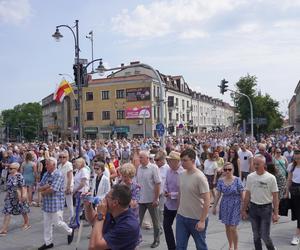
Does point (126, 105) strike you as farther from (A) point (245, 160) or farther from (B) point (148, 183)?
(B) point (148, 183)

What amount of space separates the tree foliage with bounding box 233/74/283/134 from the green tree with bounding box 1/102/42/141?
8802cm

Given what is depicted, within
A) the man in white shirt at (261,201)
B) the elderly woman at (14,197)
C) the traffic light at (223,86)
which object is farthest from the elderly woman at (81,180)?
the traffic light at (223,86)

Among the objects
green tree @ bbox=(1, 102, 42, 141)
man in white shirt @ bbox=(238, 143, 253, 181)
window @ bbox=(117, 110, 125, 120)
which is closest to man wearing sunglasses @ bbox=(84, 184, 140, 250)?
man in white shirt @ bbox=(238, 143, 253, 181)

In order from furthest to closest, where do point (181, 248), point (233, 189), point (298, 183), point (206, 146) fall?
1. point (206, 146)
2. point (298, 183)
3. point (233, 189)
4. point (181, 248)

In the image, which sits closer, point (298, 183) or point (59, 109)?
point (298, 183)

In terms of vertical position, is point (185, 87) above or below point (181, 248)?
above

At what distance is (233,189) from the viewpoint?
624 cm

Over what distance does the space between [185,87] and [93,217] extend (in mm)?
74969

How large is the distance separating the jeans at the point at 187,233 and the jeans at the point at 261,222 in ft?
3.64

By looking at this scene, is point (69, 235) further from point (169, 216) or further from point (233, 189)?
point (233, 189)

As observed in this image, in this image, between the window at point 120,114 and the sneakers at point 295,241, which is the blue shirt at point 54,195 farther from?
the window at point 120,114

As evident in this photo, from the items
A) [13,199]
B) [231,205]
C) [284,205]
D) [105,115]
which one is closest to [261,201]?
[231,205]

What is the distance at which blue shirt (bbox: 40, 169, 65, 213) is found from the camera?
7152 mm

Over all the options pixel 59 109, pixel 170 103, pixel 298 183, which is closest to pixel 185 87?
pixel 170 103
